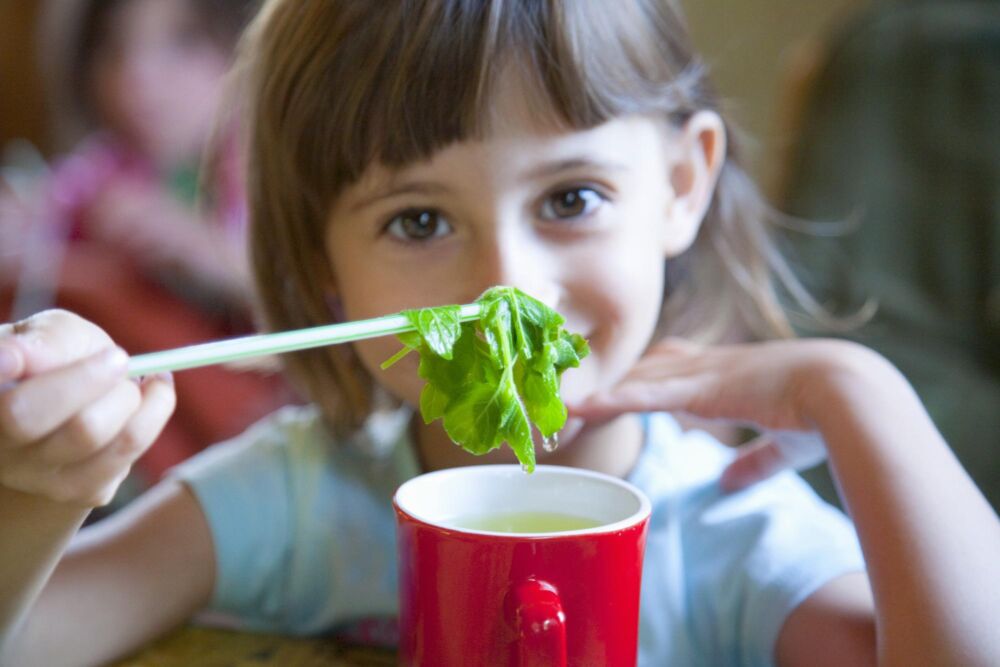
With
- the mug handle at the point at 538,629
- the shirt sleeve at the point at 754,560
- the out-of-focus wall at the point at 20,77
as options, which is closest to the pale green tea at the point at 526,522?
the mug handle at the point at 538,629

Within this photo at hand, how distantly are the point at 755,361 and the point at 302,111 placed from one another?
1.50 feet

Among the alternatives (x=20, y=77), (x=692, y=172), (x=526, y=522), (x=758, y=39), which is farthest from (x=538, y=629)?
(x=20, y=77)

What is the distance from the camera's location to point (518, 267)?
86 cm

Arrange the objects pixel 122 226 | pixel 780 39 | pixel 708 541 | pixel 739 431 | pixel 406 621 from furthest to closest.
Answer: pixel 780 39, pixel 122 226, pixel 739 431, pixel 708 541, pixel 406 621

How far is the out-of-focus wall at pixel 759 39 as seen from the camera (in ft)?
8.86

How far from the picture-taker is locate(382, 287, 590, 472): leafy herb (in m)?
0.68

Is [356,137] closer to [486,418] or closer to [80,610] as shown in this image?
[486,418]

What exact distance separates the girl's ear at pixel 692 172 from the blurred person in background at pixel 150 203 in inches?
24.3

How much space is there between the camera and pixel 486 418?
0.68m

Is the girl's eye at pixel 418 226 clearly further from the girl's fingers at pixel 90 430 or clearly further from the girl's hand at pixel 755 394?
the girl's fingers at pixel 90 430

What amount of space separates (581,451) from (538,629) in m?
0.47

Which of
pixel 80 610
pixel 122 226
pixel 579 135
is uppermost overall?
pixel 579 135

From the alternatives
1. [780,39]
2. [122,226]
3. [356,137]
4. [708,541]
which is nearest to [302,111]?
[356,137]

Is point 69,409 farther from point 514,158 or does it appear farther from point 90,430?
point 514,158
